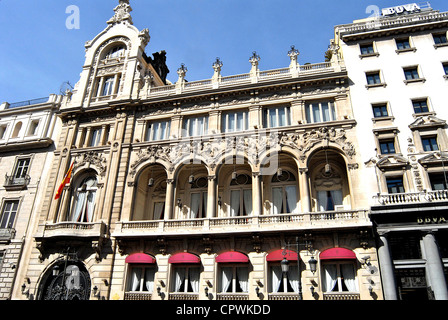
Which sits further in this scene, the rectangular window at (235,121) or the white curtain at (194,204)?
the rectangular window at (235,121)

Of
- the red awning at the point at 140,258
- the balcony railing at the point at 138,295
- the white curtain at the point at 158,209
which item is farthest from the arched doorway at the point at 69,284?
the white curtain at the point at 158,209

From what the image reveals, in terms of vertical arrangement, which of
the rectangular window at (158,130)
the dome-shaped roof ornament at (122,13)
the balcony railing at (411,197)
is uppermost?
the dome-shaped roof ornament at (122,13)

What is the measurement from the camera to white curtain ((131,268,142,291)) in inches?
905

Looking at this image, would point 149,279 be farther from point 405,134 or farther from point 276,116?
point 405,134

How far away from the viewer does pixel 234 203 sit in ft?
82.9

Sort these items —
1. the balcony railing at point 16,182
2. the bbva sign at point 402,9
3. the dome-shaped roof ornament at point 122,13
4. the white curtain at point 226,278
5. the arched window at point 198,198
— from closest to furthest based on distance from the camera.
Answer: the white curtain at point 226,278 < the arched window at point 198,198 < the bbva sign at point 402,9 < the balcony railing at point 16,182 < the dome-shaped roof ornament at point 122,13

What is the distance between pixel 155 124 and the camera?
28891 millimetres

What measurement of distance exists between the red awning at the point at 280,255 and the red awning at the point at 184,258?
188 inches

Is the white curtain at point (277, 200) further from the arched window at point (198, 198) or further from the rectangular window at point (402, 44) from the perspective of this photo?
the rectangular window at point (402, 44)

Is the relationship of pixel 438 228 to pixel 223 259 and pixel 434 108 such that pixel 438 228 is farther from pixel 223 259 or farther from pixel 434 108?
pixel 223 259

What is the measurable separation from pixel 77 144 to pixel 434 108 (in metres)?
28.9

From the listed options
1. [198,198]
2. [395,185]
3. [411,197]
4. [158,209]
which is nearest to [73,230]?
[158,209]

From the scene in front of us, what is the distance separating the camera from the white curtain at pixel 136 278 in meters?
23.0
